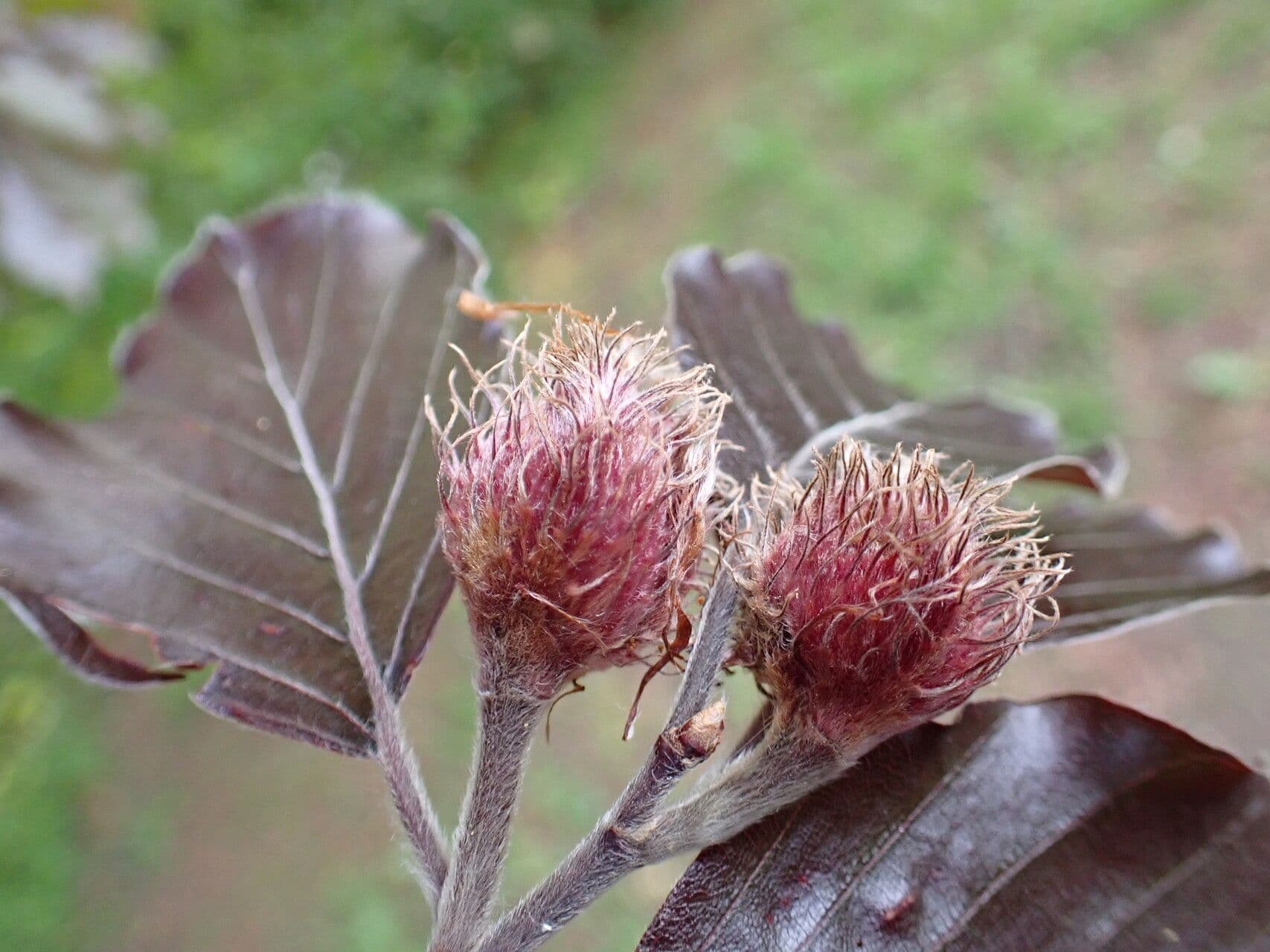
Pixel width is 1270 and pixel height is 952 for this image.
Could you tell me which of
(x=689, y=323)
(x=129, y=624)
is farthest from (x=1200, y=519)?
(x=129, y=624)

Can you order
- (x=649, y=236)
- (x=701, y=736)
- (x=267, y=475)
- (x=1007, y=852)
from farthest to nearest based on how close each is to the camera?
(x=649, y=236) → (x=267, y=475) → (x=1007, y=852) → (x=701, y=736)

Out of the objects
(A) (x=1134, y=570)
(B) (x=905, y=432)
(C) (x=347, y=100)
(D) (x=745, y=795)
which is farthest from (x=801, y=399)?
(C) (x=347, y=100)

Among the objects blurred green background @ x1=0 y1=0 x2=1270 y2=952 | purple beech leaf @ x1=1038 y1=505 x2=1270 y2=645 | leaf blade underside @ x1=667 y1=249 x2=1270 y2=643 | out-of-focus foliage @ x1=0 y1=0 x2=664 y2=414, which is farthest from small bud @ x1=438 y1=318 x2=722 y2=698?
out-of-focus foliage @ x1=0 y1=0 x2=664 y2=414

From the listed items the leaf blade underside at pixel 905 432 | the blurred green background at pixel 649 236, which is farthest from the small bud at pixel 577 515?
the blurred green background at pixel 649 236

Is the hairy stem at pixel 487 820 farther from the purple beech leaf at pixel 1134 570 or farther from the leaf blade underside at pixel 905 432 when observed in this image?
the purple beech leaf at pixel 1134 570

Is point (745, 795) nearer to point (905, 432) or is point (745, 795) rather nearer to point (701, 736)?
point (701, 736)

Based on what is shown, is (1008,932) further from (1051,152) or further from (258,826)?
(1051,152)
